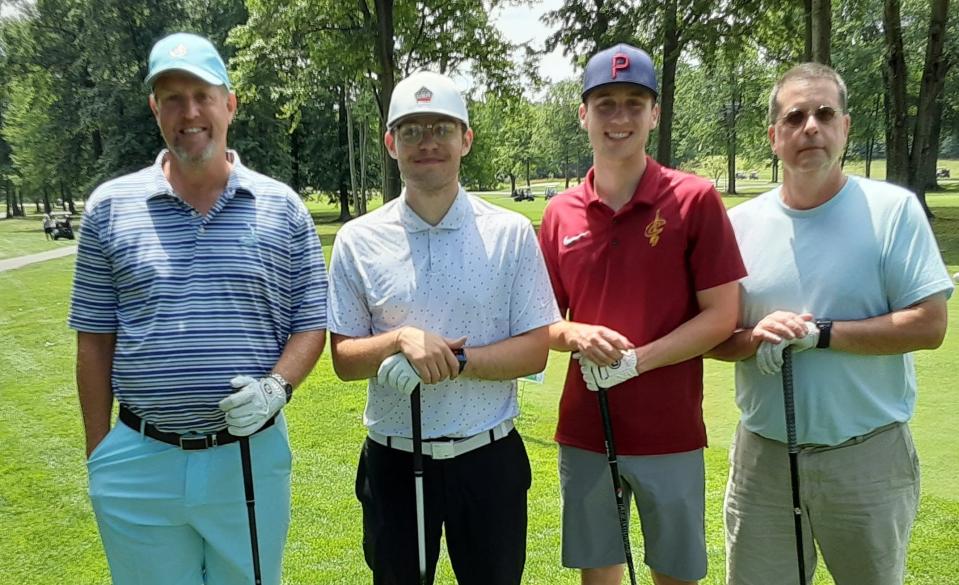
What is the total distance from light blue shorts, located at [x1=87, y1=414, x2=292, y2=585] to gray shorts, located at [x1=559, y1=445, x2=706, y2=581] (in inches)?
49.5

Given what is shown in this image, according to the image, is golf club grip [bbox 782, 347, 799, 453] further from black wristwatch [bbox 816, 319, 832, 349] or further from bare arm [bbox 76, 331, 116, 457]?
bare arm [bbox 76, 331, 116, 457]

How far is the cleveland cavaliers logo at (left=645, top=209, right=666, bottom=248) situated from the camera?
2861 mm

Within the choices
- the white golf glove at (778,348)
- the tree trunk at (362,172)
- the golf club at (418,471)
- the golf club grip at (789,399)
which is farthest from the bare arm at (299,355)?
the tree trunk at (362,172)

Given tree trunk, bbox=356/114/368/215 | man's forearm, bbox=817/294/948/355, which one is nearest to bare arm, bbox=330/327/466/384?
man's forearm, bbox=817/294/948/355

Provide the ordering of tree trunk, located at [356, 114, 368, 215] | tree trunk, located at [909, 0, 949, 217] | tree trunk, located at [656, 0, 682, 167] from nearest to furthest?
tree trunk, located at [909, 0, 949, 217]
tree trunk, located at [656, 0, 682, 167]
tree trunk, located at [356, 114, 368, 215]

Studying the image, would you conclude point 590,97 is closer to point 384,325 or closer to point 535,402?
point 384,325

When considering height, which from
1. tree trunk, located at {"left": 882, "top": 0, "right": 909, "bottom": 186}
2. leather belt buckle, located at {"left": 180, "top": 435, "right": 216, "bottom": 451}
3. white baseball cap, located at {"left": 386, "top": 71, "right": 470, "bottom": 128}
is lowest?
leather belt buckle, located at {"left": 180, "top": 435, "right": 216, "bottom": 451}

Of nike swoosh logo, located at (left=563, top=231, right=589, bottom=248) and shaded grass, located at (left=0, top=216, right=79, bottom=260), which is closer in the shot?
nike swoosh logo, located at (left=563, top=231, right=589, bottom=248)

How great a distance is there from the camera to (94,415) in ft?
8.91

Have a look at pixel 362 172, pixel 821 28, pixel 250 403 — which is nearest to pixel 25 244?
pixel 362 172

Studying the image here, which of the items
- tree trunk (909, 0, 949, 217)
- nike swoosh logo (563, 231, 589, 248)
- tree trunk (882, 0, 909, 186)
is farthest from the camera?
tree trunk (882, 0, 909, 186)

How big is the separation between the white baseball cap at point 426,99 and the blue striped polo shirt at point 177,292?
0.62 metres

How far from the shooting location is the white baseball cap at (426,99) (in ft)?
8.63

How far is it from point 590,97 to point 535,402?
15.3 ft
